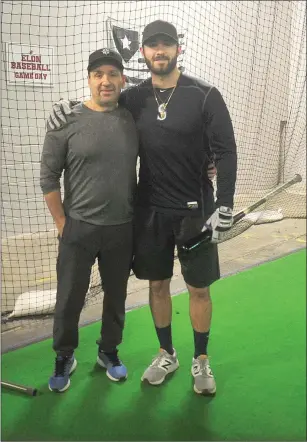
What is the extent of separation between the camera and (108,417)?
1322 millimetres

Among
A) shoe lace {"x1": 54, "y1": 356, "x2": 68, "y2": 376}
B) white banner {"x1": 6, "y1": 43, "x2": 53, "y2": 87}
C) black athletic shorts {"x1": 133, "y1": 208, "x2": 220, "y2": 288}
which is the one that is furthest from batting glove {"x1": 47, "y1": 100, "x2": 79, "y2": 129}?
white banner {"x1": 6, "y1": 43, "x2": 53, "y2": 87}

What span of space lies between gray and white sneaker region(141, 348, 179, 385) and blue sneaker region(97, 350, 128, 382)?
84 millimetres

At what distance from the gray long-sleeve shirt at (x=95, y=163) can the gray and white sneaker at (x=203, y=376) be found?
2.11 ft

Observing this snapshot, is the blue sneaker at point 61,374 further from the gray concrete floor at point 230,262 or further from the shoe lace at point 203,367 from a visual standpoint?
the shoe lace at point 203,367

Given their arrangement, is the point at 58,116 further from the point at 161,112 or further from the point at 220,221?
the point at 220,221

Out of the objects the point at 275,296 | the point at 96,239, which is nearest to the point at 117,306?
the point at 96,239

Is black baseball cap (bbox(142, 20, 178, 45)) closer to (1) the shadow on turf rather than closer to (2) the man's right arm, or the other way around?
(2) the man's right arm

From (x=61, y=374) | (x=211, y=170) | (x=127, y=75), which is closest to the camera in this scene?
(x=211, y=170)

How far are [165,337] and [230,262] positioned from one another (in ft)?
3.60

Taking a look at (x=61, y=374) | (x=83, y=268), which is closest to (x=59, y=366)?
(x=61, y=374)

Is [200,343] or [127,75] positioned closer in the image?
[200,343]

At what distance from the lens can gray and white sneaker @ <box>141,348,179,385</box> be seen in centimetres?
151

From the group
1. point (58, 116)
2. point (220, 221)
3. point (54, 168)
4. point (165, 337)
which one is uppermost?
point (58, 116)

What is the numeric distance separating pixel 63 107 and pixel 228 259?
1.71 metres
